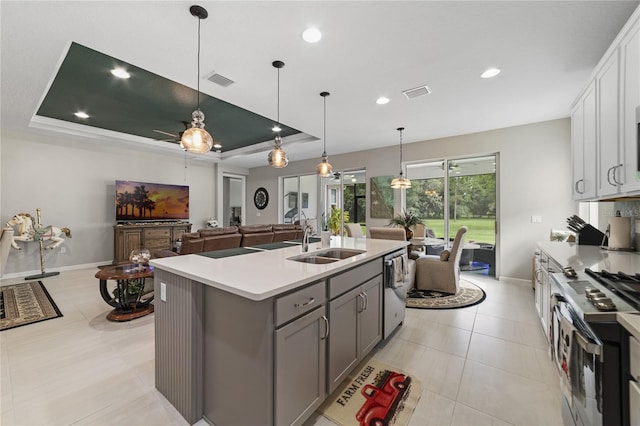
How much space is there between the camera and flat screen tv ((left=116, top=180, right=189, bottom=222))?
5.90 meters

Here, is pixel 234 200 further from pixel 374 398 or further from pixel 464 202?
pixel 374 398

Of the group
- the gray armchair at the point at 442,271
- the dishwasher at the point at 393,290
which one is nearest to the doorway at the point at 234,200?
the gray armchair at the point at 442,271

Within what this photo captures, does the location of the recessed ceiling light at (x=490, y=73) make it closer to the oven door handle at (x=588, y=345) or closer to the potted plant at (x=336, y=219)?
the oven door handle at (x=588, y=345)

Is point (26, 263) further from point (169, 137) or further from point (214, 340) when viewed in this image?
point (214, 340)

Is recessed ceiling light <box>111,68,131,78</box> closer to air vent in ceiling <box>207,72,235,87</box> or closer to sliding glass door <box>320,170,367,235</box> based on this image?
air vent in ceiling <box>207,72,235,87</box>

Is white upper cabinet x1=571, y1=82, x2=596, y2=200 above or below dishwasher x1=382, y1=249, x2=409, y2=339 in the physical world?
above

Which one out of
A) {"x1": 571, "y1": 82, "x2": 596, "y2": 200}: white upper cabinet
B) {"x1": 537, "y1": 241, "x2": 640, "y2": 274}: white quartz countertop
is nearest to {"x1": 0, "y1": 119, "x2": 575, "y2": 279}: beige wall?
{"x1": 571, "y1": 82, "x2": 596, "y2": 200}: white upper cabinet

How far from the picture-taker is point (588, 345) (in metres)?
1.09

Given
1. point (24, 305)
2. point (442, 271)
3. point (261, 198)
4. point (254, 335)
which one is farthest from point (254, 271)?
point (261, 198)

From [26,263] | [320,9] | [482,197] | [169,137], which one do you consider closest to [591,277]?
[320,9]

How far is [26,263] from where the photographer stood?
493 cm

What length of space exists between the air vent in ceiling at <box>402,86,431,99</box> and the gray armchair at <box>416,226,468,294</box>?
2.07 meters

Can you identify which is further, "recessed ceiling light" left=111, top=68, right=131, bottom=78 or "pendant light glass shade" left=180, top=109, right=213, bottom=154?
"recessed ceiling light" left=111, top=68, right=131, bottom=78

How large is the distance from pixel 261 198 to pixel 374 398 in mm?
7518
